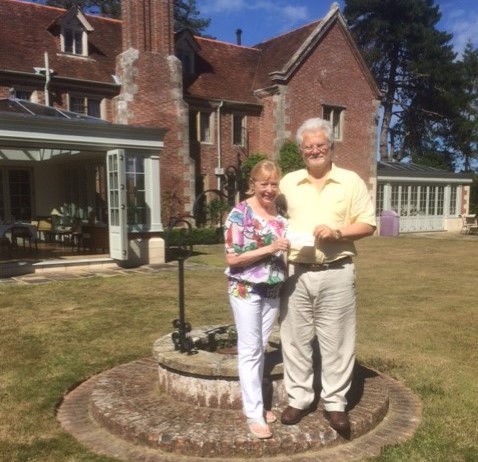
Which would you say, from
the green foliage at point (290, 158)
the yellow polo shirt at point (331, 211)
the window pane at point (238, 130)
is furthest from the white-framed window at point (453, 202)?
the yellow polo shirt at point (331, 211)

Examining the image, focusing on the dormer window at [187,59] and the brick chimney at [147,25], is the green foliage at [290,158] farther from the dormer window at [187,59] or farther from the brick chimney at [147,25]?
the brick chimney at [147,25]

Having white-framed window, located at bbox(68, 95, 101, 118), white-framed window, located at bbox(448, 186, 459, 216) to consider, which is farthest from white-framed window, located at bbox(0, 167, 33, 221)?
white-framed window, located at bbox(448, 186, 459, 216)

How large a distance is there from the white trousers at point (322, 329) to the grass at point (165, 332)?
611 mm

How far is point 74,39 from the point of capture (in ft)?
60.1

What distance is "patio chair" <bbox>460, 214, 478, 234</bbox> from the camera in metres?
24.7

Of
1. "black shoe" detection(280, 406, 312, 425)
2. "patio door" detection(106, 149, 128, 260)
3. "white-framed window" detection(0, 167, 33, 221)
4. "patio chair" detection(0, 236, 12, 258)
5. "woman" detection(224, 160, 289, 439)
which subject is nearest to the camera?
"woman" detection(224, 160, 289, 439)

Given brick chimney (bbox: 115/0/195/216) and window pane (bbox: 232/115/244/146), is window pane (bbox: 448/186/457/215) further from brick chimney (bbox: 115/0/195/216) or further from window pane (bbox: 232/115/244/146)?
brick chimney (bbox: 115/0/195/216)

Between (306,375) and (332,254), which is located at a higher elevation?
(332,254)

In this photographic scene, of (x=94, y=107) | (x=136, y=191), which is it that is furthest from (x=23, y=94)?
(x=136, y=191)

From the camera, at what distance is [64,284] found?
9.64 m

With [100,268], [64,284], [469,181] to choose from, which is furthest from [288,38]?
[64,284]

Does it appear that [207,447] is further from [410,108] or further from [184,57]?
[410,108]

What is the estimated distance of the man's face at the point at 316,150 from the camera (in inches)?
128

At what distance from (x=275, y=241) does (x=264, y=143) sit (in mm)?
19075
